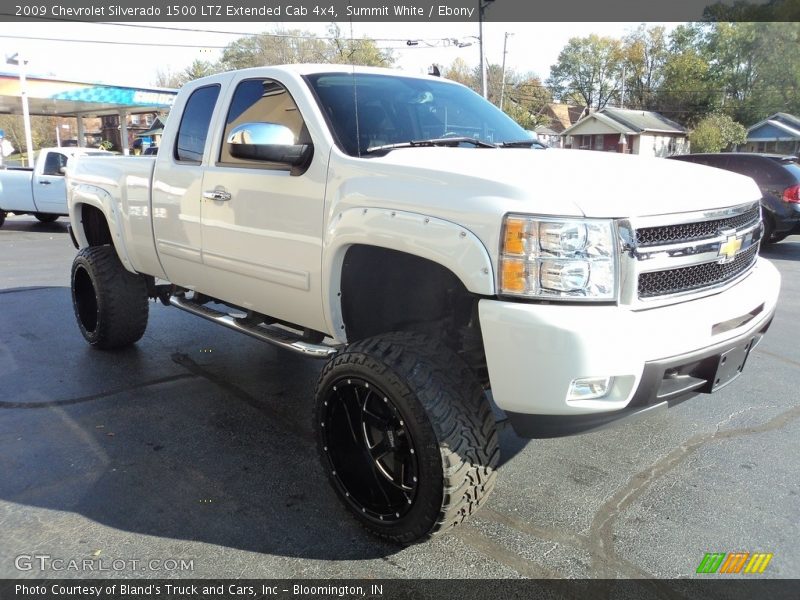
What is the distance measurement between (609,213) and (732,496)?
175cm

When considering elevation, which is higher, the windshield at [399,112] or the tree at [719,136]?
the tree at [719,136]

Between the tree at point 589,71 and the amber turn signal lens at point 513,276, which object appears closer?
the amber turn signal lens at point 513,276

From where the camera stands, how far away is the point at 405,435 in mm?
2633

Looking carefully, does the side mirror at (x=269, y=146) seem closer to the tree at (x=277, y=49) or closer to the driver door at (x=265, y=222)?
the driver door at (x=265, y=222)

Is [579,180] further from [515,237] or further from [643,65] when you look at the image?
[643,65]

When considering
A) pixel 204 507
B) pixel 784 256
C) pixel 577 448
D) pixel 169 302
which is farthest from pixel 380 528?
pixel 784 256

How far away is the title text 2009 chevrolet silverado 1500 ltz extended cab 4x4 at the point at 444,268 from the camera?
2.29 meters

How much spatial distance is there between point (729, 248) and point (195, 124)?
323cm

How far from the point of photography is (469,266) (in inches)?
94.2

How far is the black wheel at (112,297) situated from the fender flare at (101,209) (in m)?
0.16

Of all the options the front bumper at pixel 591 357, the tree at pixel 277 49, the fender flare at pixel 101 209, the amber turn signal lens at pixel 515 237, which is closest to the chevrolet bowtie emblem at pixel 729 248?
the front bumper at pixel 591 357

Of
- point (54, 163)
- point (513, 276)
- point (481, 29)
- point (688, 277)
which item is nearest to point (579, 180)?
point (513, 276)

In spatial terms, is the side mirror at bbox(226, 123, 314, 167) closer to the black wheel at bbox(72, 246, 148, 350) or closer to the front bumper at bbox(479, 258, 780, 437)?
the front bumper at bbox(479, 258, 780, 437)

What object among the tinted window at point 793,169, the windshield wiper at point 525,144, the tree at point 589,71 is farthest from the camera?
the tree at point 589,71
